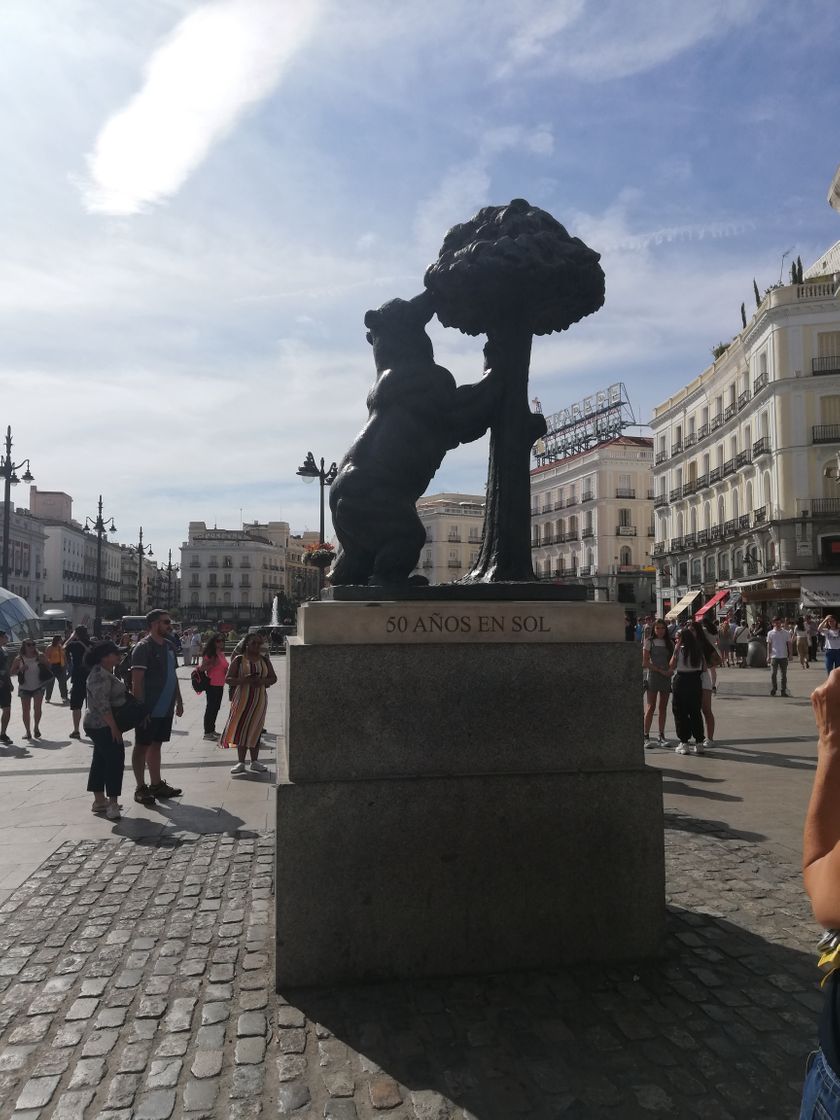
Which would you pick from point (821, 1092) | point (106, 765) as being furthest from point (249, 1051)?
point (106, 765)

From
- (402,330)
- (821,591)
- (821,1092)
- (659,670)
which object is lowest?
(821,1092)

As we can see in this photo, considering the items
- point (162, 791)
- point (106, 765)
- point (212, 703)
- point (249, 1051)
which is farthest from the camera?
point (212, 703)

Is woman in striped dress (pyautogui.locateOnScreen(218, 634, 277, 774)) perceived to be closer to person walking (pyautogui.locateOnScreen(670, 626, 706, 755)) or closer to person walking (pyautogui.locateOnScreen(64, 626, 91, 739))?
person walking (pyautogui.locateOnScreen(64, 626, 91, 739))

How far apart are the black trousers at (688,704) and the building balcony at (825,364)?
30.0 meters

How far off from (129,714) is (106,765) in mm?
447

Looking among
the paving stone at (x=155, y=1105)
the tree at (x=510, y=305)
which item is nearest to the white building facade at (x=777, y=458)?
the tree at (x=510, y=305)

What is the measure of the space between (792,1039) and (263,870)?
10.5 ft

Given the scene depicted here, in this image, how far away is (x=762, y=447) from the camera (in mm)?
36469

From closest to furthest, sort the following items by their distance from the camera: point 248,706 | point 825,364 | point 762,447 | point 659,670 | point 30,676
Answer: point 248,706
point 659,670
point 30,676
point 825,364
point 762,447

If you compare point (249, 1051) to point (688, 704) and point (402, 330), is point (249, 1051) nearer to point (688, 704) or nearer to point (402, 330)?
point (402, 330)

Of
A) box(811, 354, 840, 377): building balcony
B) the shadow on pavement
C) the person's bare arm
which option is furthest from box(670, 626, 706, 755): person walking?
box(811, 354, 840, 377): building balcony

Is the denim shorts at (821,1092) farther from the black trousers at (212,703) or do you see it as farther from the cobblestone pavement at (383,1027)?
the black trousers at (212,703)

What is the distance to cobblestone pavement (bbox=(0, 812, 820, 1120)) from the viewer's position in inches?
105

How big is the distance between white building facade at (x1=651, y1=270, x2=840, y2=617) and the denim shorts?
32.2 metres
